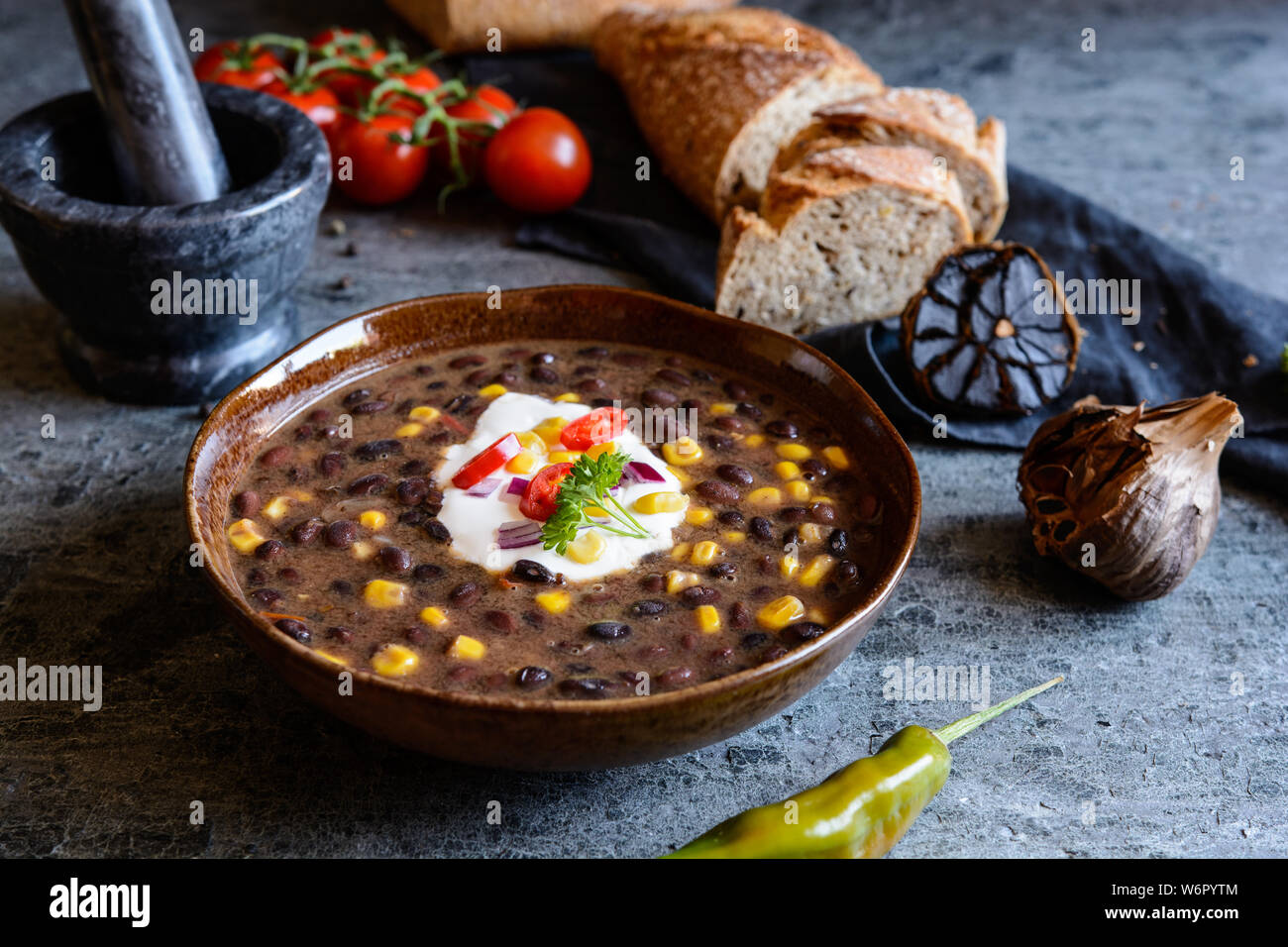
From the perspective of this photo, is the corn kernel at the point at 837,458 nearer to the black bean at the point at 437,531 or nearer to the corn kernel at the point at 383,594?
the black bean at the point at 437,531

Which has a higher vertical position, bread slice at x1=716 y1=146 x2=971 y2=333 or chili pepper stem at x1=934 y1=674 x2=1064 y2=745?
bread slice at x1=716 y1=146 x2=971 y2=333

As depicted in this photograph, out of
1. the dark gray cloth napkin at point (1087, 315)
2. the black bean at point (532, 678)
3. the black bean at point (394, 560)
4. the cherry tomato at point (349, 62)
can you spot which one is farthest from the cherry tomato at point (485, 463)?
the cherry tomato at point (349, 62)

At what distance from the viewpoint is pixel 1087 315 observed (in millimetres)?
4094

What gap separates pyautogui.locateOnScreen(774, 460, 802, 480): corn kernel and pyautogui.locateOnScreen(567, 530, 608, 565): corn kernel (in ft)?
1.68

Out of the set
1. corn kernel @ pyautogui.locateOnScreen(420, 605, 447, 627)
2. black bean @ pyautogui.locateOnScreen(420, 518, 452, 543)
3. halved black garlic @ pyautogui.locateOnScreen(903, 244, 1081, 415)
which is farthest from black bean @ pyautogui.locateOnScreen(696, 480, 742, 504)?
halved black garlic @ pyautogui.locateOnScreen(903, 244, 1081, 415)

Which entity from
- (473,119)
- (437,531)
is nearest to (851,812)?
(437,531)

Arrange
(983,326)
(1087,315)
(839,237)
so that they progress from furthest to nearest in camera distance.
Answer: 1. (1087,315)
2. (839,237)
3. (983,326)

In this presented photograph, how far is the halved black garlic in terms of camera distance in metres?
3.50

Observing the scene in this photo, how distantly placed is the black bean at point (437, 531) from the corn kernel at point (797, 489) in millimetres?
788

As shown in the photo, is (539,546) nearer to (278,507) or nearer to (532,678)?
(532,678)

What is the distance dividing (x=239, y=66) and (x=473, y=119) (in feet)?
3.41

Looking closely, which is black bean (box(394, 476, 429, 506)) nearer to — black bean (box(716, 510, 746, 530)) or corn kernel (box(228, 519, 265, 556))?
corn kernel (box(228, 519, 265, 556))

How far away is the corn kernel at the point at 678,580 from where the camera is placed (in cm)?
249

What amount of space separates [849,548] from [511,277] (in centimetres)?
204
